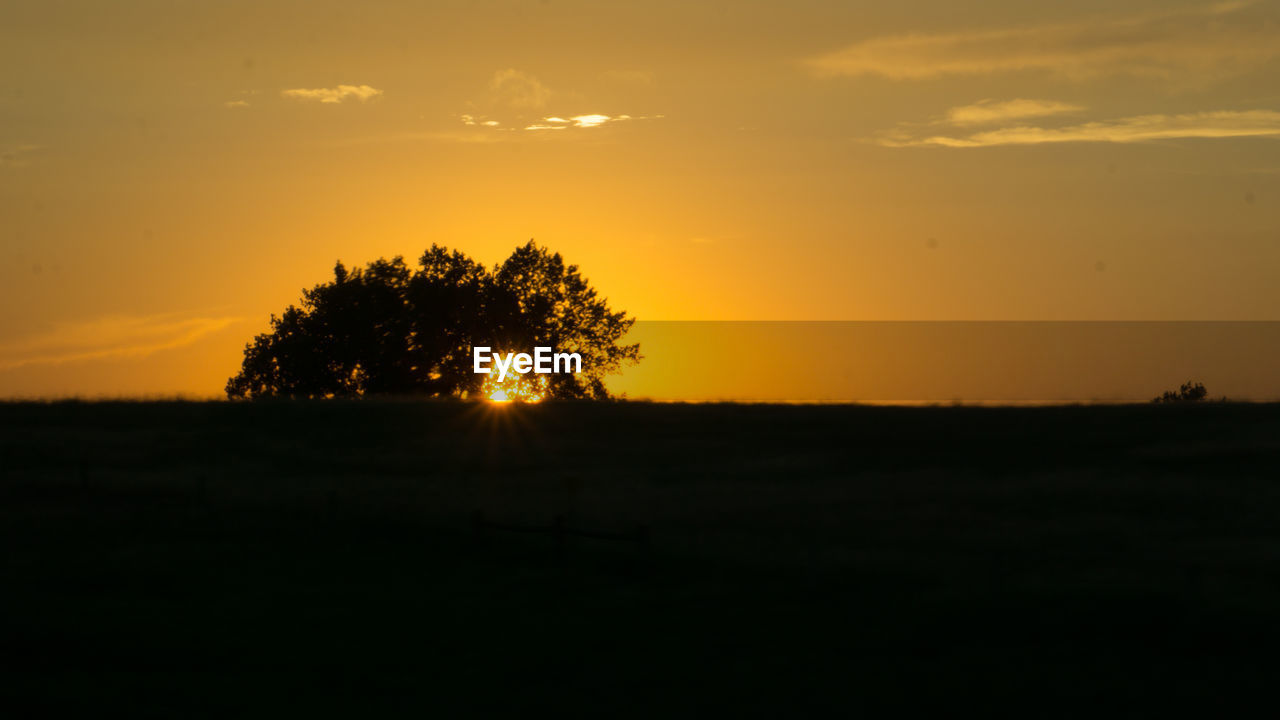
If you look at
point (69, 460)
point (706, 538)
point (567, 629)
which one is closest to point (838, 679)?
point (567, 629)

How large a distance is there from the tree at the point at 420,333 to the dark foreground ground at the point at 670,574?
101 feet

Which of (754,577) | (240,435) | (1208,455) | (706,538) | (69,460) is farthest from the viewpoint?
(240,435)

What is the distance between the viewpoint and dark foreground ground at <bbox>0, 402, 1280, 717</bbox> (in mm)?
12656

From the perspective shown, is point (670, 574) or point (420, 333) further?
point (420, 333)

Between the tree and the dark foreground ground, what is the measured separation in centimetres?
3065

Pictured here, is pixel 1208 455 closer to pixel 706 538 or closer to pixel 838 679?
pixel 706 538

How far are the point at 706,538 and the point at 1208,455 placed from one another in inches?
638

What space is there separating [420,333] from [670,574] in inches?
2028

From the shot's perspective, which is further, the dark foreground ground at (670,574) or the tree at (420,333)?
the tree at (420,333)

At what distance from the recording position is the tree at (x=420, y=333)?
66938 mm

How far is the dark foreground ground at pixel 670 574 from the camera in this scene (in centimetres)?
1266

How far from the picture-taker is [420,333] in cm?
6800

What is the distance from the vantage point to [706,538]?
21.4m

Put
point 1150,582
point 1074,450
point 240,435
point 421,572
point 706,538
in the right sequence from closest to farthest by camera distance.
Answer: point 1150,582
point 421,572
point 706,538
point 1074,450
point 240,435
